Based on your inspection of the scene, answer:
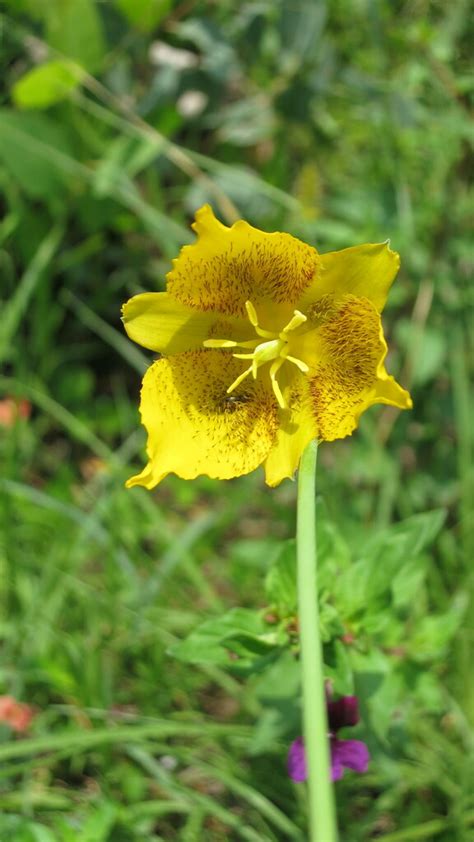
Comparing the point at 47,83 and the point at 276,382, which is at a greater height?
the point at 47,83

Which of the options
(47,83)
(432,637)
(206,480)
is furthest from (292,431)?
(47,83)

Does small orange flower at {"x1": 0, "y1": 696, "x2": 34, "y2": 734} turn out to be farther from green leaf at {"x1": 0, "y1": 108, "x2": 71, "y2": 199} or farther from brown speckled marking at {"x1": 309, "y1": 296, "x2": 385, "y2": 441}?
green leaf at {"x1": 0, "y1": 108, "x2": 71, "y2": 199}

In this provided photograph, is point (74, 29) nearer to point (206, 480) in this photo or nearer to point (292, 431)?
point (206, 480)

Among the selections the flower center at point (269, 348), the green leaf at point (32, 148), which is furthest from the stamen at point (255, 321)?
the green leaf at point (32, 148)

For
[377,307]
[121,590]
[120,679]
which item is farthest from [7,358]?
[377,307]

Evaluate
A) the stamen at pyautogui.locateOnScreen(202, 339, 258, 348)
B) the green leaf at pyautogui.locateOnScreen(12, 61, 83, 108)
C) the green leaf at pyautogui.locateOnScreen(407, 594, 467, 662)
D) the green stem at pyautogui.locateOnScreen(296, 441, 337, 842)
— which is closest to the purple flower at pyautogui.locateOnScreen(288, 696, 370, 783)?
the green leaf at pyautogui.locateOnScreen(407, 594, 467, 662)

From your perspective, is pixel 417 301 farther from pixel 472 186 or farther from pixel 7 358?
pixel 7 358

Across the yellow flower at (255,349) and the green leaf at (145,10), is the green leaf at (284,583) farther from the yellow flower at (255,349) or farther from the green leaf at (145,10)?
the green leaf at (145,10)
